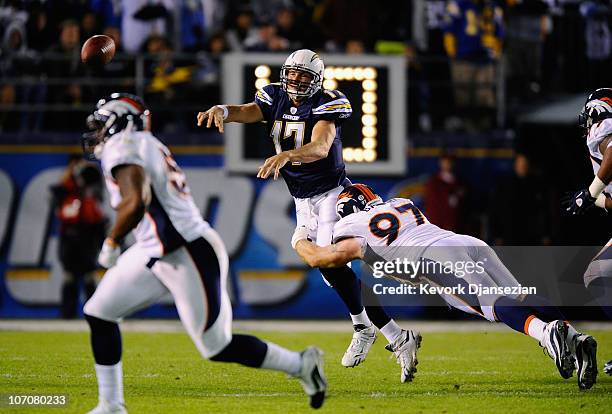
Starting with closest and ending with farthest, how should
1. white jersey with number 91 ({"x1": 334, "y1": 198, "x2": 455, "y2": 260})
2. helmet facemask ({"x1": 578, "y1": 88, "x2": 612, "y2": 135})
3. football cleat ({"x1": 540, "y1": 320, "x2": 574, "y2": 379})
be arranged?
football cleat ({"x1": 540, "y1": 320, "x2": 574, "y2": 379})
white jersey with number 91 ({"x1": 334, "y1": 198, "x2": 455, "y2": 260})
helmet facemask ({"x1": 578, "y1": 88, "x2": 612, "y2": 135})

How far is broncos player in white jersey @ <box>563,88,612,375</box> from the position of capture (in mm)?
7535

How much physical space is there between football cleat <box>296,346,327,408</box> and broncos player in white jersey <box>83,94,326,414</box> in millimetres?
274

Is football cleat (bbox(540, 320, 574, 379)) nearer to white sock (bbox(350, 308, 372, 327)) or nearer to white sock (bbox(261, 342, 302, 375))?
white sock (bbox(261, 342, 302, 375))

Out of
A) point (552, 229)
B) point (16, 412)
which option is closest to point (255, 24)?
point (552, 229)

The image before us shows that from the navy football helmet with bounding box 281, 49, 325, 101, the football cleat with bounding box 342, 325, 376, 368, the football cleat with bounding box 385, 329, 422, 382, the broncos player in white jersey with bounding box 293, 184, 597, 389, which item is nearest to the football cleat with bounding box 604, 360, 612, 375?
the broncos player in white jersey with bounding box 293, 184, 597, 389

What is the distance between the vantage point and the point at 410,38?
13617 millimetres

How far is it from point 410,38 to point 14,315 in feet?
18.3

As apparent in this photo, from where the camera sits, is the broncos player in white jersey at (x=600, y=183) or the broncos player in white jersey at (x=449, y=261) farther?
the broncos player in white jersey at (x=600, y=183)

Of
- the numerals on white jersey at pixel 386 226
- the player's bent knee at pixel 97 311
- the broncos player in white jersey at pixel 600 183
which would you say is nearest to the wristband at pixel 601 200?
the broncos player in white jersey at pixel 600 183

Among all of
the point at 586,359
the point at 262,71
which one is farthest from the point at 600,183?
the point at 262,71

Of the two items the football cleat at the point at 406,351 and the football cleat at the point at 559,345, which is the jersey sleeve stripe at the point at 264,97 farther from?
the football cleat at the point at 559,345

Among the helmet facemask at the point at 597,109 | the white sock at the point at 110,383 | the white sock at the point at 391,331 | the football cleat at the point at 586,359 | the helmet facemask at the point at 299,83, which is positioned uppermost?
the helmet facemask at the point at 299,83

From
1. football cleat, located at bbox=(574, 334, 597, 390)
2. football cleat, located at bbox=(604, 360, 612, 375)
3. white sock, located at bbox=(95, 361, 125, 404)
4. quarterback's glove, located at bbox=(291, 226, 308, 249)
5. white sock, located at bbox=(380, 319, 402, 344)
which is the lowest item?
football cleat, located at bbox=(604, 360, 612, 375)

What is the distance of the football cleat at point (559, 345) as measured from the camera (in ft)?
21.2
